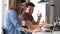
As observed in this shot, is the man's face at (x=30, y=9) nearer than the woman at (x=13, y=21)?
No

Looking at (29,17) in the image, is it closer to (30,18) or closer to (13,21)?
(30,18)

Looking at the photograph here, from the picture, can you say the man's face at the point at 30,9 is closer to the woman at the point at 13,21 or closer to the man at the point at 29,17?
the man at the point at 29,17

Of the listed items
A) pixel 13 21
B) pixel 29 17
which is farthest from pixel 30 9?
pixel 13 21

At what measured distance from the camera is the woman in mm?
1006

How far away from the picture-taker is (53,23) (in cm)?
111

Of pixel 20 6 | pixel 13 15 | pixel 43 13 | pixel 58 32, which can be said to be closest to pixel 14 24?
pixel 13 15

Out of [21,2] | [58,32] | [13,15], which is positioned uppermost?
[21,2]

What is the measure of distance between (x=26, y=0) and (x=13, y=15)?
22 centimetres

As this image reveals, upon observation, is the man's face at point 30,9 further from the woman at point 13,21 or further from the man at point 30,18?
the woman at point 13,21

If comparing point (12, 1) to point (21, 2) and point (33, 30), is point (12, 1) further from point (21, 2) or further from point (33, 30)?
point (33, 30)

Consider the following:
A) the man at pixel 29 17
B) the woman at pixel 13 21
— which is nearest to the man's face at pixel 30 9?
the man at pixel 29 17

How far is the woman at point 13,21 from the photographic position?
1.01 meters

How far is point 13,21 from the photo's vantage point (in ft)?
3.31

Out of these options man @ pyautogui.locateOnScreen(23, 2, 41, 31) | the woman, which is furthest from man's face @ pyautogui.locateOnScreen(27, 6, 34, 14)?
the woman
